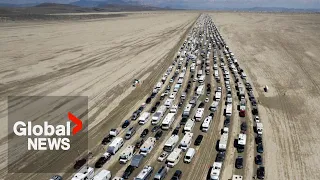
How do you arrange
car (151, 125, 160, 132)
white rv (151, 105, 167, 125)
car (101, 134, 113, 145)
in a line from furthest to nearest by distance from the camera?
1. white rv (151, 105, 167, 125)
2. car (151, 125, 160, 132)
3. car (101, 134, 113, 145)

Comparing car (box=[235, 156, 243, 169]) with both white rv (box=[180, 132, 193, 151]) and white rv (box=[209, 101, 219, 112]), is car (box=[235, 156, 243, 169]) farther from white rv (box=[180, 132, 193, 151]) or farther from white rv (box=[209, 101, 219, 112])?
white rv (box=[209, 101, 219, 112])

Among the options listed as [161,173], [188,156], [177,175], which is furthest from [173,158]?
[161,173]

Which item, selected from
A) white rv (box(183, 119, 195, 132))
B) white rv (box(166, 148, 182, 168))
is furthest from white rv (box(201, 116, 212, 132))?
white rv (box(166, 148, 182, 168))

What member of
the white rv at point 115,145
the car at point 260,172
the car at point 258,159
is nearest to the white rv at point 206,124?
the car at point 258,159

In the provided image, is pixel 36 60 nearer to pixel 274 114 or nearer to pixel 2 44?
pixel 2 44

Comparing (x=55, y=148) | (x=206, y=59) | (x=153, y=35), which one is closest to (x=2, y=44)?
(x=153, y=35)

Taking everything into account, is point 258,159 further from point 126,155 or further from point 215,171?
point 126,155

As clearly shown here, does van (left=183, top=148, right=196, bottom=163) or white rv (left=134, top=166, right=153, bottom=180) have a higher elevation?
van (left=183, top=148, right=196, bottom=163)

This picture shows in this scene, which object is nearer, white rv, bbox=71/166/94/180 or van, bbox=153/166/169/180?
white rv, bbox=71/166/94/180
